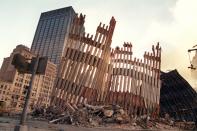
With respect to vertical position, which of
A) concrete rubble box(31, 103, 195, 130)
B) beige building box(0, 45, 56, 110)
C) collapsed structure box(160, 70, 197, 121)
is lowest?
concrete rubble box(31, 103, 195, 130)

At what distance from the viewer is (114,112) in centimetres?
2284

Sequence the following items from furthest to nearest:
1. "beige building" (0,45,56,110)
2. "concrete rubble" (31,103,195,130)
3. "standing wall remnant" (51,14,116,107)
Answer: "beige building" (0,45,56,110)
"standing wall remnant" (51,14,116,107)
"concrete rubble" (31,103,195,130)

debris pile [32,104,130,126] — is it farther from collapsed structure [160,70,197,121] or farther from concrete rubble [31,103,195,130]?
collapsed structure [160,70,197,121]

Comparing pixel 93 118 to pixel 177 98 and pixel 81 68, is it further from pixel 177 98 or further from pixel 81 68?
pixel 177 98

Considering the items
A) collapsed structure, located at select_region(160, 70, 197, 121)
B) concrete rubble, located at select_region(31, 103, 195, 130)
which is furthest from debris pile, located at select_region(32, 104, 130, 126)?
collapsed structure, located at select_region(160, 70, 197, 121)

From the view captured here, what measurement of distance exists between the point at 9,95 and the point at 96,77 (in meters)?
97.8

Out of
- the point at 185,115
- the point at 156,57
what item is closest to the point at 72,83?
the point at 156,57

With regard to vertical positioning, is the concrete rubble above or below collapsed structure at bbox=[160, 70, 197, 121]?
below

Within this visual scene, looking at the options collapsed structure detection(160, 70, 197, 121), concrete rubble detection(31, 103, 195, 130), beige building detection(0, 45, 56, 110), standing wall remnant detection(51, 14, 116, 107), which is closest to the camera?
concrete rubble detection(31, 103, 195, 130)

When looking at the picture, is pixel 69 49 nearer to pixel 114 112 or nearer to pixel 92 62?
pixel 92 62

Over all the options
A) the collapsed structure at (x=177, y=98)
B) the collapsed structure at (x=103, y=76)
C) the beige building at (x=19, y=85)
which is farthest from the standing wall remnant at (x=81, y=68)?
the beige building at (x=19, y=85)

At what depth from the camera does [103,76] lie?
92.6 feet

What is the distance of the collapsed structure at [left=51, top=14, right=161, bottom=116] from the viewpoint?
2625cm

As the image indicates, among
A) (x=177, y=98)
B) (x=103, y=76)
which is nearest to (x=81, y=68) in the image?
(x=103, y=76)
